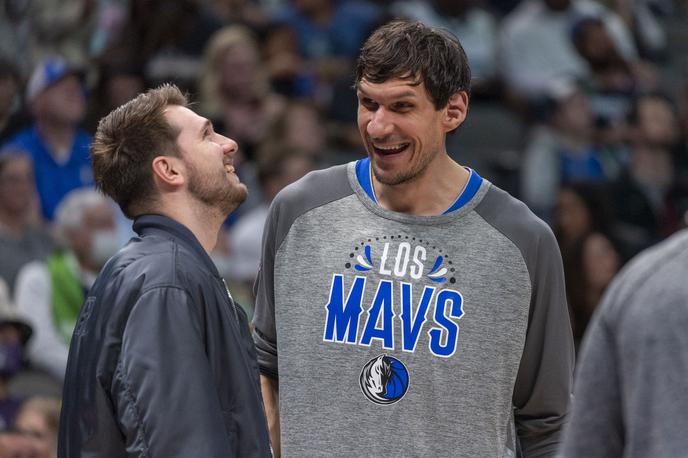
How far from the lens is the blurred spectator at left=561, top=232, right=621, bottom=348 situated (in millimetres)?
7094

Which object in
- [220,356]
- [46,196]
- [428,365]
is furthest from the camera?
[46,196]

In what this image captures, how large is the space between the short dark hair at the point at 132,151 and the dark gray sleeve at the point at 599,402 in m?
1.29

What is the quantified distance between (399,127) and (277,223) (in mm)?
418

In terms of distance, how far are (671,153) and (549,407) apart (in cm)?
636

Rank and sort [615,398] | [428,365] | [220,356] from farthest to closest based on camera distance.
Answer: [428,365], [220,356], [615,398]

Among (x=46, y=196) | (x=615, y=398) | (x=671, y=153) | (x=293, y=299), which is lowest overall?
(x=615, y=398)

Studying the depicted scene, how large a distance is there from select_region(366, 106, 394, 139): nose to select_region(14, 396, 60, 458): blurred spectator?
2736 mm

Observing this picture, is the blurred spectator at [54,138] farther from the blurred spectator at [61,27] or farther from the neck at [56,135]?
the blurred spectator at [61,27]

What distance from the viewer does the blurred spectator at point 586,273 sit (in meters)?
7.09

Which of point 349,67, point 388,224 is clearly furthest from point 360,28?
point 388,224

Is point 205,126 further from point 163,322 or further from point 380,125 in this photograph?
point 163,322

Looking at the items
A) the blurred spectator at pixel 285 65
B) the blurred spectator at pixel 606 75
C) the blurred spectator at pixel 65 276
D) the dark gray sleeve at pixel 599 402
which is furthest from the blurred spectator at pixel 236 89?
the dark gray sleeve at pixel 599 402

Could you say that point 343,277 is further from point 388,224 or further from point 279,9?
point 279,9

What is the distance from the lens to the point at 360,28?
923cm
